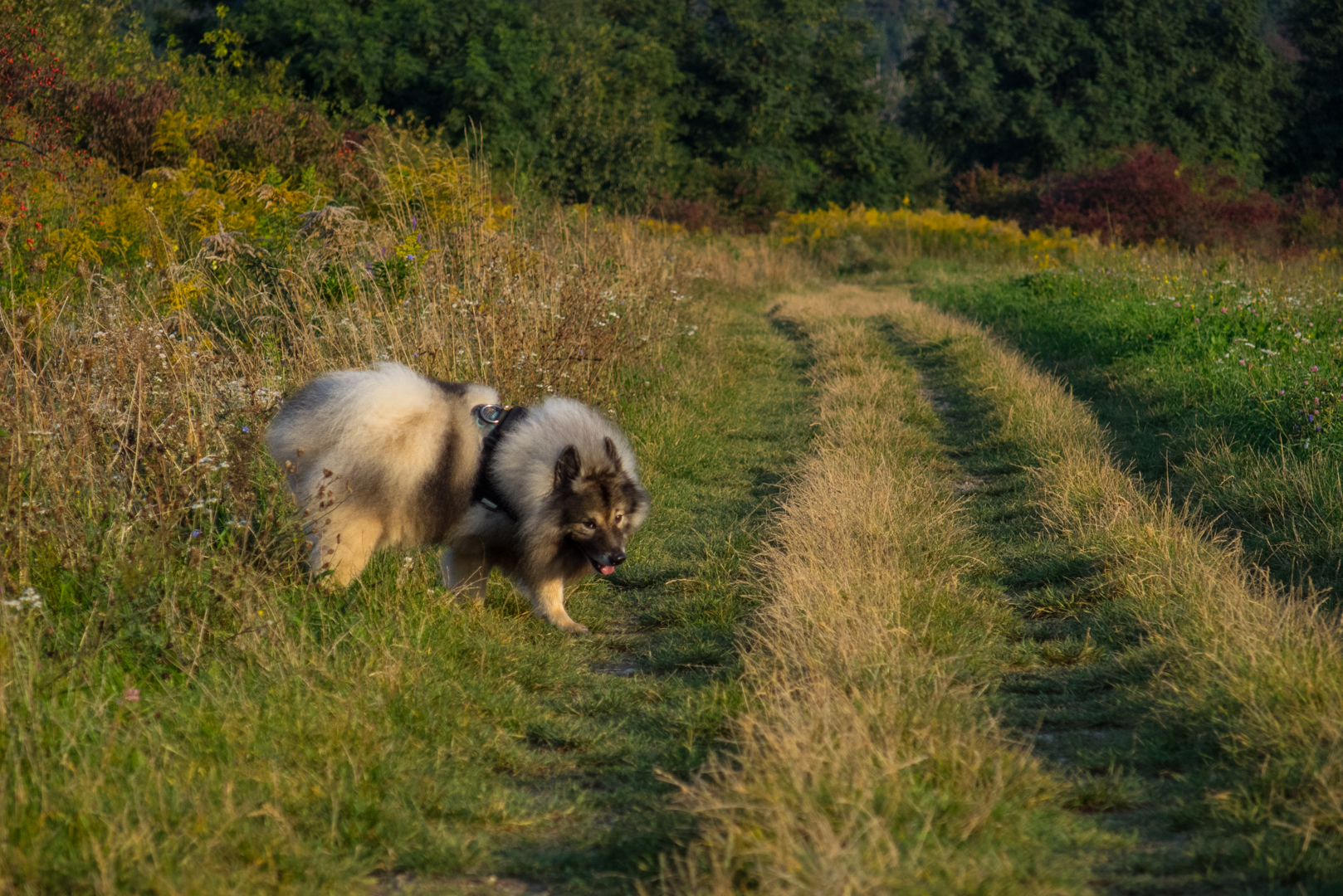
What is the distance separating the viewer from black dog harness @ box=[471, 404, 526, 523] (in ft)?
15.8

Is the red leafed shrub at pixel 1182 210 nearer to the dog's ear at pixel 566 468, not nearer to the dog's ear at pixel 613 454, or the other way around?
the dog's ear at pixel 613 454

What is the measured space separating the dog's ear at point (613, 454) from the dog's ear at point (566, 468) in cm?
20

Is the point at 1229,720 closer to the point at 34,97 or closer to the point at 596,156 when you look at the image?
the point at 34,97

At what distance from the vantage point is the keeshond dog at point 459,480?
4555 millimetres

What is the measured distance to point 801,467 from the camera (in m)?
7.11

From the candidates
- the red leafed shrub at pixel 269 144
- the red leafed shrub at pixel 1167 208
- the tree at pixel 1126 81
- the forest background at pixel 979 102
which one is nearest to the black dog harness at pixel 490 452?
the red leafed shrub at pixel 269 144

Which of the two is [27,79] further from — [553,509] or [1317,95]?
[1317,95]

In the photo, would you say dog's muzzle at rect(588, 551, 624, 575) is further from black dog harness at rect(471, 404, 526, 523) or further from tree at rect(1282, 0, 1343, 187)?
tree at rect(1282, 0, 1343, 187)

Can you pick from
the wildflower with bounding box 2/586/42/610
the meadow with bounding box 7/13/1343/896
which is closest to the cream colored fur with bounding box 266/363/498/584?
the meadow with bounding box 7/13/1343/896

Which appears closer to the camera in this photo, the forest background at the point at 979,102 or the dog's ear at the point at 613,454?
the dog's ear at the point at 613,454

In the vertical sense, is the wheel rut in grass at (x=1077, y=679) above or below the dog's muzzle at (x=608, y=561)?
above

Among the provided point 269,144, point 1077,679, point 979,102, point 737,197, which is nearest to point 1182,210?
point 737,197

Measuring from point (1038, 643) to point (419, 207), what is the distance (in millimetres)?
7176

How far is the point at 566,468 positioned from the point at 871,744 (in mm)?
2189
